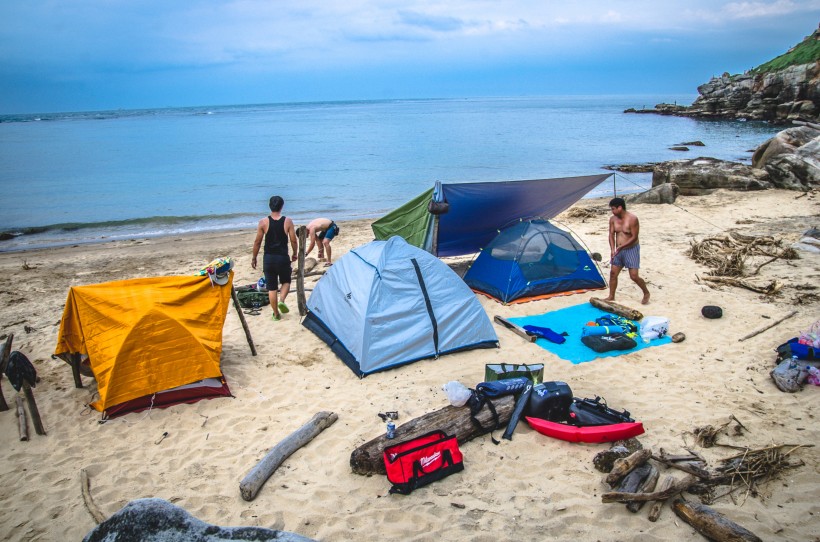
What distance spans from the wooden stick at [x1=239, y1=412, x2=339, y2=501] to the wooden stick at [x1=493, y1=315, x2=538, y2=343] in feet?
10.6

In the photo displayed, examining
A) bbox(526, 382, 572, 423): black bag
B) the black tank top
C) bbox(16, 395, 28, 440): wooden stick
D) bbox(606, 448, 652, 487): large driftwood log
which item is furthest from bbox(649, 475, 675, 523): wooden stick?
bbox(16, 395, 28, 440): wooden stick

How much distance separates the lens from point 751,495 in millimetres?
4129

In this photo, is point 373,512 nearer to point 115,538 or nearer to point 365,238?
point 115,538

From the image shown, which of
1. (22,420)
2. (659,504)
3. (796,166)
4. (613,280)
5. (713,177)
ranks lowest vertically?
(659,504)

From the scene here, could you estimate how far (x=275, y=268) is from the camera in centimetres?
815

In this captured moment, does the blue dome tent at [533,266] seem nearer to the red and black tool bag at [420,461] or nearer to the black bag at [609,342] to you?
the black bag at [609,342]

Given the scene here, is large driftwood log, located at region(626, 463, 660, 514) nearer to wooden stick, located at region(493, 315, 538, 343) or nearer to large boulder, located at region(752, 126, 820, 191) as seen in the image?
wooden stick, located at region(493, 315, 538, 343)

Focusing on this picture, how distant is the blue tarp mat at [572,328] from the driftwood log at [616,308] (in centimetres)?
8

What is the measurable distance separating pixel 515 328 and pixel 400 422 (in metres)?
2.88

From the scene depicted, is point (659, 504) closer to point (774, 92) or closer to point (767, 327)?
Result: point (767, 327)

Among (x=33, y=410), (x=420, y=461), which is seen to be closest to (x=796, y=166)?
(x=420, y=461)

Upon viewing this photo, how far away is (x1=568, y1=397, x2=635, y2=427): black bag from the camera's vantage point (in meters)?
5.10

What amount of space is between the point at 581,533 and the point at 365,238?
12.2m

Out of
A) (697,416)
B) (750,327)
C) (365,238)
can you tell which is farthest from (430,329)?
(365,238)
